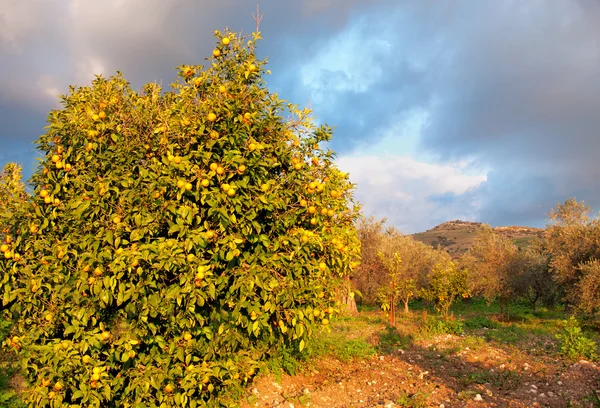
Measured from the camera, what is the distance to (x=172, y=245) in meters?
4.82

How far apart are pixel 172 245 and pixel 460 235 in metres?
117

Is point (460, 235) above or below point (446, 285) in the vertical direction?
above

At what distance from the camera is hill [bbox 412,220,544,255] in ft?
307

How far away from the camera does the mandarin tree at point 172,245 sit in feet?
16.6

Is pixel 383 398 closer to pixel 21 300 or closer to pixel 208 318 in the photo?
pixel 208 318

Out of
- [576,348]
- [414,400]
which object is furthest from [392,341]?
[414,400]

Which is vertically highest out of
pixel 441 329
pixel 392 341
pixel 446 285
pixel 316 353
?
pixel 446 285

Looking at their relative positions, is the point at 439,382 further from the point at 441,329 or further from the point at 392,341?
the point at 441,329

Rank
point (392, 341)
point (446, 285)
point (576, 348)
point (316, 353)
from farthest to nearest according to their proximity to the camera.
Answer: point (446, 285), point (392, 341), point (576, 348), point (316, 353)

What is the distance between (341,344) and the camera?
13.8m

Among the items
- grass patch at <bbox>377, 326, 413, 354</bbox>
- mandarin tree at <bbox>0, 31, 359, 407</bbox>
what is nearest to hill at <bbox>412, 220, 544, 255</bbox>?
grass patch at <bbox>377, 326, 413, 354</bbox>

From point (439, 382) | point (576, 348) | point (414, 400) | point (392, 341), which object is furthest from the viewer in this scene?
point (392, 341)

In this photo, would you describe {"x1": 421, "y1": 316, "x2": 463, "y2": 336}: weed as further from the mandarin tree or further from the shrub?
the mandarin tree

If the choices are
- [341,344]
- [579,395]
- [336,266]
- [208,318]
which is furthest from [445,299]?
[208,318]
